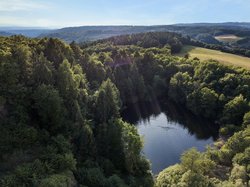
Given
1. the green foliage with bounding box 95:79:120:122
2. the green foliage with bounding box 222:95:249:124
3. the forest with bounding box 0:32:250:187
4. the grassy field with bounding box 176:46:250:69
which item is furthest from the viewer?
the grassy field with bounding box 176:46:250:69

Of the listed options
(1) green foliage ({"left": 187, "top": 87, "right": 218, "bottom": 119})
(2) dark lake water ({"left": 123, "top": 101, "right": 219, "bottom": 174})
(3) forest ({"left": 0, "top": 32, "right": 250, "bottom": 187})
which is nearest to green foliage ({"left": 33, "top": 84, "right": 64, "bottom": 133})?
(3) forest ({"left": 0, "top": 32, "right": 250, "bottom": 187})

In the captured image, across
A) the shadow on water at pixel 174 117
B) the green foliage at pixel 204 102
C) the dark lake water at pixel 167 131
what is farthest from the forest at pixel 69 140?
the green foliage at pixel 204 102

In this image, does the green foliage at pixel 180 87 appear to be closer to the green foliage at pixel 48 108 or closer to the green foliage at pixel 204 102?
the green foliage at pixel 204 102

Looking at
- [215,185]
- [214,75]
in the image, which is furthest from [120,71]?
[215,185]

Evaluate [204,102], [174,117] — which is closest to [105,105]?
[174,117]

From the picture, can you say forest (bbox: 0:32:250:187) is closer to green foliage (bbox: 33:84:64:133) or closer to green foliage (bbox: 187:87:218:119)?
green foliage (bbox: 33:84:64:133)

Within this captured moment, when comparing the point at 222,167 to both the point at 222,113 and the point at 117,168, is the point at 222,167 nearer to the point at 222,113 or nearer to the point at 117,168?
the point at 117,168

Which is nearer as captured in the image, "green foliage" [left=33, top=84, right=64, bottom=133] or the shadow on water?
"green foliage" [left=33, top=84, right=64, bottom=133]
